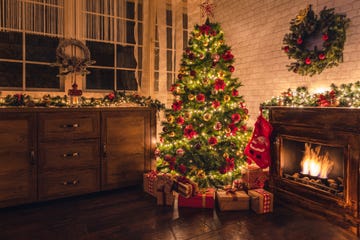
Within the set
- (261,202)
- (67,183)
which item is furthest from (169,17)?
(261,202)

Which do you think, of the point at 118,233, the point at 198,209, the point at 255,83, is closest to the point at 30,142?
the point at 118,233

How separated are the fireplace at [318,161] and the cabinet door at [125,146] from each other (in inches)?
63.0

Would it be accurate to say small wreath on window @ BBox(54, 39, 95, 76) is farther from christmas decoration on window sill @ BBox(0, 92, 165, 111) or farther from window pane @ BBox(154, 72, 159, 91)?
window pane @ BBox(154, 72, 159, 91)

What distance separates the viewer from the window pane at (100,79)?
4062 millimetres

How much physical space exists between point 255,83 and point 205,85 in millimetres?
1170

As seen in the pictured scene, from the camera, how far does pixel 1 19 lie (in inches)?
134

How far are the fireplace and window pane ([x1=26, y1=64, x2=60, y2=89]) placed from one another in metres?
2.86

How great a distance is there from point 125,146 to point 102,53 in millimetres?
1529

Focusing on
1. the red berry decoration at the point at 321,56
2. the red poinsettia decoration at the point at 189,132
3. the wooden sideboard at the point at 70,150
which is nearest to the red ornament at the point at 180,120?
the red poinsettia decoration at the point at 189,132

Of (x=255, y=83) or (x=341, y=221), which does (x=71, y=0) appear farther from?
(x=341, y=221)

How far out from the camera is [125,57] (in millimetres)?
4320

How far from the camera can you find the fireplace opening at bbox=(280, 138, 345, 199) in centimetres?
268

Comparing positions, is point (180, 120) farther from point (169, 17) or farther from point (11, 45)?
point (11, 45)

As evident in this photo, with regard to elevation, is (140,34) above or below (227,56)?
above
